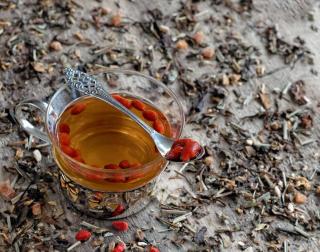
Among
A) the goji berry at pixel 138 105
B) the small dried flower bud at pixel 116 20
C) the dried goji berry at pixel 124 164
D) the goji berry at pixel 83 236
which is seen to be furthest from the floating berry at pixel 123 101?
the small dried flower bud at pixel 116 20

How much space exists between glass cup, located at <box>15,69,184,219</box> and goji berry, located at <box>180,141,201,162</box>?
0.03m

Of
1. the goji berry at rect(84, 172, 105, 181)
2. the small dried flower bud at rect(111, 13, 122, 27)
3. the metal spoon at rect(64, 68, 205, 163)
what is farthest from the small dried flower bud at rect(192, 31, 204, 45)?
the goji berry at rect(84, 172, 105, 181)

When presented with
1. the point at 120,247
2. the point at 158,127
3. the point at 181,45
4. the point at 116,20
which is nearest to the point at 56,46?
the point at 116,20

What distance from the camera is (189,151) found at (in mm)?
1100

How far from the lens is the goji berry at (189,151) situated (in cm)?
110

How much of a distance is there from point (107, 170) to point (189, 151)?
148mm

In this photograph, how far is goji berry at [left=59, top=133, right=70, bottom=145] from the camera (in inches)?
44.1

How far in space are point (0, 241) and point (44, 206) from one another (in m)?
0.10

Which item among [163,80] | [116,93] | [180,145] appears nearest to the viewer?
[180,145]

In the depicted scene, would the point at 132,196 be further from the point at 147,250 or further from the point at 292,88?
the point at 292,88

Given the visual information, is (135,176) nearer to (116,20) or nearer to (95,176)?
(95,176)

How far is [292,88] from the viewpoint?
1.41 metres

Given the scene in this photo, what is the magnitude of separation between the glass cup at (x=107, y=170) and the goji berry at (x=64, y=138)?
0.01 m

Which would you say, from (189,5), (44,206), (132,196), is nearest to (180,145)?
(132,196)
